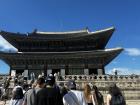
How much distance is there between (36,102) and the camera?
6.42 metres

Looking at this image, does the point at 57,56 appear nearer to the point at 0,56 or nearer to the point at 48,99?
the point at 0,56

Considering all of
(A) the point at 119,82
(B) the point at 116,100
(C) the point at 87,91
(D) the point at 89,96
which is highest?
(A) the point at 119,82

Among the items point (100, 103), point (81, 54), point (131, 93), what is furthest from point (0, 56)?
point (100, 103)

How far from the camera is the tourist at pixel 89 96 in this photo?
751cm

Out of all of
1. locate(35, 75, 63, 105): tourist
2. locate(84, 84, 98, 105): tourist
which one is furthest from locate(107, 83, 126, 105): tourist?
locate(35, 75, 63, 105): tourist

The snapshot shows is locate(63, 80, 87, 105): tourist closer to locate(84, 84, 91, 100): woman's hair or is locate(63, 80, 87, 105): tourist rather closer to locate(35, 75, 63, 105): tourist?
locate(84, 84, 91, 100): woman's hair

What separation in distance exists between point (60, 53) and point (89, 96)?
28825mm

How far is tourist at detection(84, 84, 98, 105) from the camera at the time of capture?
7508 mm

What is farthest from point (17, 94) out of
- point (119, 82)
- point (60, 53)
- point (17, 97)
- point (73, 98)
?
point (60, 53)

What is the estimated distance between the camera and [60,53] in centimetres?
3641

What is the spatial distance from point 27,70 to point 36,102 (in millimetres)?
31215

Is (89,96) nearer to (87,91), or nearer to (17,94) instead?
(87,91)

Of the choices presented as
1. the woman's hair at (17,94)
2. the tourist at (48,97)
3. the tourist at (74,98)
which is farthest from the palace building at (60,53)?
the tourist at (48,97)

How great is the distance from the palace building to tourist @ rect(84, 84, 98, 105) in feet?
91.1
